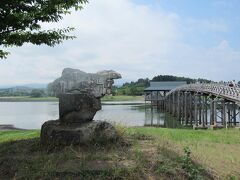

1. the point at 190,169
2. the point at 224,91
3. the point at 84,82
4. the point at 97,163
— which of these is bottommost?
the point at 190,169

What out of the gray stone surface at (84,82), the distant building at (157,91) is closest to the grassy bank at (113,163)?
the gray stone surface at (84,82)

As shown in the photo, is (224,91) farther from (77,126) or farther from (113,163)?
(113,163)

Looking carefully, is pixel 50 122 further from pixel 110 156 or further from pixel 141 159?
pixel 141 159

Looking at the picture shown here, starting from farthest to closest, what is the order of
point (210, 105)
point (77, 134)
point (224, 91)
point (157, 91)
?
point (157, 91)
point (210, 105)
point (224, 91)
point (77, 134)

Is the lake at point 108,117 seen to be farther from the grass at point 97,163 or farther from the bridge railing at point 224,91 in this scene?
the grass at point 97,163

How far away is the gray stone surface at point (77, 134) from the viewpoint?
859 cm

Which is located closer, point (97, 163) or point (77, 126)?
point (97, 163)

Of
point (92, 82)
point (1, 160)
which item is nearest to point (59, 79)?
point (92, 82)

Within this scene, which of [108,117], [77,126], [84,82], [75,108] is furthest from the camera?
[108,117]

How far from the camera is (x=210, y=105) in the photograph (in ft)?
104

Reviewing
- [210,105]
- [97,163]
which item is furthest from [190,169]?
[210,105]

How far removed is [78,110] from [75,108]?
0.09 m

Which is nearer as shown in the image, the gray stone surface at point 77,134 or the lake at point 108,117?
the gray stone surface at point 77,134

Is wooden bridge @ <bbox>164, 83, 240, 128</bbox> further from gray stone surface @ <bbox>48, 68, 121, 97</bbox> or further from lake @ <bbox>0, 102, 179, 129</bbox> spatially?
gray stone surface @ <bbox>48, 68, 121, 97</bbox>
